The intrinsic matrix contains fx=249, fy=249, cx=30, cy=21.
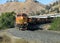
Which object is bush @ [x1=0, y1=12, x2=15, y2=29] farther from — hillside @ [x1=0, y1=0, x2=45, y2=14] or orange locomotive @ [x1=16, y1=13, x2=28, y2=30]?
hillside @ [x1=0, y1=0, x2=45, y2=14]

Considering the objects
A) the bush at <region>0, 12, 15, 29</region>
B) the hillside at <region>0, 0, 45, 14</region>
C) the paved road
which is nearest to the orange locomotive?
the paved road

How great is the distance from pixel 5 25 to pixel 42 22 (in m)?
10.1

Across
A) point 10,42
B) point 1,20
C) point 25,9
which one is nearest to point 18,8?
point 25,9

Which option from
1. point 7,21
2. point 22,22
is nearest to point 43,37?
point 22,22

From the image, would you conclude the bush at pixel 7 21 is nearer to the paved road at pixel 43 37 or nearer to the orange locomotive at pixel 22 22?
the orange locomotive at pixel 22 22

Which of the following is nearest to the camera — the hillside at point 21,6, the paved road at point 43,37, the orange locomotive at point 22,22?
the paved road at point 43,37

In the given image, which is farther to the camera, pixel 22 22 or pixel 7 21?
pixel 7 21

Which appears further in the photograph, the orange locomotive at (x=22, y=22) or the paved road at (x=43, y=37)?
the orange locomotive at (x=22, y=22)

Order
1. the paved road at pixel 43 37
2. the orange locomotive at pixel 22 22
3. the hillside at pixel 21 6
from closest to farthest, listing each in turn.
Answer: the paved road at pixel 43 37
the orange locomotive at pixel 22 22
the hillside at pixel 21 6

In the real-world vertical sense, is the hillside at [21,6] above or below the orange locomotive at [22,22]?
below

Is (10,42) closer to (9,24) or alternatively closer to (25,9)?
(9,24)

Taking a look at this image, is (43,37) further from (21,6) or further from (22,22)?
(21,6)

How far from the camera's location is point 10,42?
29406 mm

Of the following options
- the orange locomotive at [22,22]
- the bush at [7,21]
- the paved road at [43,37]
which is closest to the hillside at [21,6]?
the bush at [7,21]
